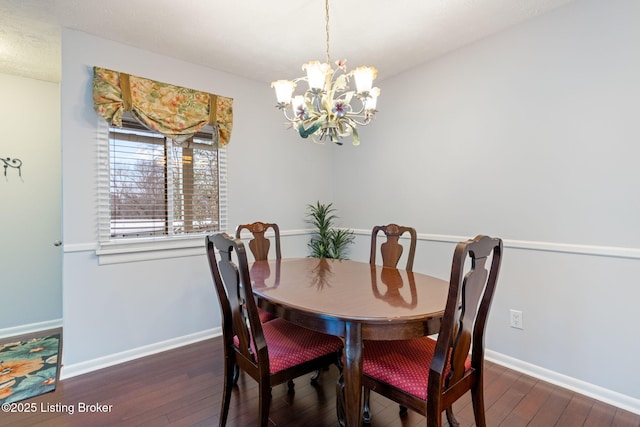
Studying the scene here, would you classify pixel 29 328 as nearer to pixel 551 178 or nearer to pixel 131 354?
pixel 131 354

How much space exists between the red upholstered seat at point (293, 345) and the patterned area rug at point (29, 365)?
1.61 m

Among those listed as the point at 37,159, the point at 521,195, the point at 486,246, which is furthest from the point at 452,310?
the point at 37,159

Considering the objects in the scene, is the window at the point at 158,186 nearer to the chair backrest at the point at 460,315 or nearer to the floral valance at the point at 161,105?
the floral valance at the point at 161,105

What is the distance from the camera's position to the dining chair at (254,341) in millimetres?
1487

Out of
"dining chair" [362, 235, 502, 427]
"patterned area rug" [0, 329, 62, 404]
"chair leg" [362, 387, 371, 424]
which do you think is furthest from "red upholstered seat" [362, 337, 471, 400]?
"patterned area rug" [0, 329, 62, 404]

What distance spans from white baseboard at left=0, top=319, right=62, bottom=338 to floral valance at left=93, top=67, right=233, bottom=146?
2326 mm

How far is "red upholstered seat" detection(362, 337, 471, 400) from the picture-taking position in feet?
4.45

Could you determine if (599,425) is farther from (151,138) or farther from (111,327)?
(151,138)

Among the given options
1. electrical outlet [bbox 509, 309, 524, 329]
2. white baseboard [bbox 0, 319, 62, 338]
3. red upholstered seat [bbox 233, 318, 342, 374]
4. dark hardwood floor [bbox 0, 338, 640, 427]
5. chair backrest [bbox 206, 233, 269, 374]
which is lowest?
dark hardwood floor [bbox 0, 338, 640, 427]

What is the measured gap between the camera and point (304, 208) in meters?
3.80

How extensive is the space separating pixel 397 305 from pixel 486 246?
1.52ft

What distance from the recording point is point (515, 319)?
95.8 inches

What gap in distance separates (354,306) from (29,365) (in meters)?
2.76

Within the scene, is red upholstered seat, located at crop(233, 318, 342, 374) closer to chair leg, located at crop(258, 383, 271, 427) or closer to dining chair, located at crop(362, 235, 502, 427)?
chair leg, located at crop(258, 383, 271, 427)
